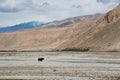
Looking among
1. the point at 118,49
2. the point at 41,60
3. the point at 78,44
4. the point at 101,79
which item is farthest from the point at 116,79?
the point at 78,44

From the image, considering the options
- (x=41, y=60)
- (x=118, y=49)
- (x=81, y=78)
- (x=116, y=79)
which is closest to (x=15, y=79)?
(x=81, y=78)

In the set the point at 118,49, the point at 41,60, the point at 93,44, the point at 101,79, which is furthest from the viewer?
the point at 93,44

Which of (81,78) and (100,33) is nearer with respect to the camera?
(81,78)

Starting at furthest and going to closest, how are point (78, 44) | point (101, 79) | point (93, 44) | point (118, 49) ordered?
point (78, 44) < point (93, 44) < point (118, 49) < point (101, 79)

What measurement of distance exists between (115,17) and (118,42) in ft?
112

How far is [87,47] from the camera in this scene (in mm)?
177625

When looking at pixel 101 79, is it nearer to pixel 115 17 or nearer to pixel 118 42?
pixel 118 42

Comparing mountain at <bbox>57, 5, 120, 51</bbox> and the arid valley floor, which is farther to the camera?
mountain at <bbox>57, 5, 120, 51</bbox>

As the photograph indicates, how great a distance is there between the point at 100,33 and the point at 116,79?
145655 mm

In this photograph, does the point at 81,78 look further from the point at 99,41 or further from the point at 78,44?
the point at 78,44

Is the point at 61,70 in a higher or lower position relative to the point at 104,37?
higher

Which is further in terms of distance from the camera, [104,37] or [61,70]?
[104,37]

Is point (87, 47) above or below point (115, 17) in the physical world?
below

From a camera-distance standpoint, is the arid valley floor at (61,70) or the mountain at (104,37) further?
the mountain at (104,37)
